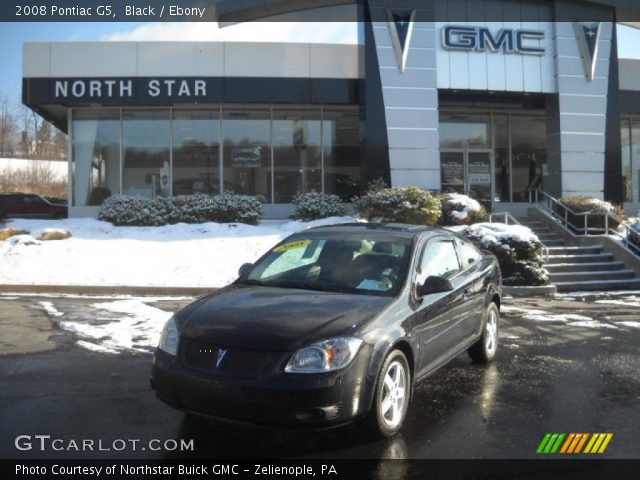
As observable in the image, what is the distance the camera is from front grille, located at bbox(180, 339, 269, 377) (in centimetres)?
371

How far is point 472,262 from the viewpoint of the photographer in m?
6.24

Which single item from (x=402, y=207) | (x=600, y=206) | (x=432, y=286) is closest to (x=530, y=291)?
(x=402, y=207)

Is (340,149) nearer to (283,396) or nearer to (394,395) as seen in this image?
(394,395)

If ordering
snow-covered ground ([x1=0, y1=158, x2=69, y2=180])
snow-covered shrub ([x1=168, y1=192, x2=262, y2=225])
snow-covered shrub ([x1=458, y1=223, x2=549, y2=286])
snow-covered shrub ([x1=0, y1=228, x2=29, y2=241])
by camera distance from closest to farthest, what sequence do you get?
snow-covered shrub ([x1=458, y1=223, x2=549, y2=286]) → snow-covered shrub ([x1=0, y1=228, x2=29, y2=241]) → snow-covered shrub ([x1=168, y1=192, x2=262, y2=225]) → snow-covered ground ([x1=0, y1=158, x2=69, y2=180])

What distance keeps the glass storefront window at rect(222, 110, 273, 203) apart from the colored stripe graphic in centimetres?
1663

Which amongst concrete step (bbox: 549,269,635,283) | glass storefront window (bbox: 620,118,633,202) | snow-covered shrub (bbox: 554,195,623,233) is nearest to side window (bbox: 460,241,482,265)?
concrete step (bbox: 549,269,635,283)

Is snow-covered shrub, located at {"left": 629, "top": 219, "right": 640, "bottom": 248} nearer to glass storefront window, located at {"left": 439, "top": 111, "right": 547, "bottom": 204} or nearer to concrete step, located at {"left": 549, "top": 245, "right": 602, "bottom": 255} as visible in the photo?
concrete step, located at {"left": 549, "top": 245, "right": 602, "bottom": 255}

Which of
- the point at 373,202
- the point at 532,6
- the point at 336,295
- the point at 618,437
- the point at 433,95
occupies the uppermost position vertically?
the point at 532,6

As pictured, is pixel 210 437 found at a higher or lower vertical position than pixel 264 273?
lower

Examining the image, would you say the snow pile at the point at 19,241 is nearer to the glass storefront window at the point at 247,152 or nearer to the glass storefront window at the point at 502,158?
the glass storefront window at the point at 247,152

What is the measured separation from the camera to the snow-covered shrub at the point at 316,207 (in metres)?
17.8

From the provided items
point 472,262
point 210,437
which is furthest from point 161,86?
A: point 210,437

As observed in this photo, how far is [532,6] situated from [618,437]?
1854 centimetres

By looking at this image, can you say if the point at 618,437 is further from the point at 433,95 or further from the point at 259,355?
the point at 433,95
